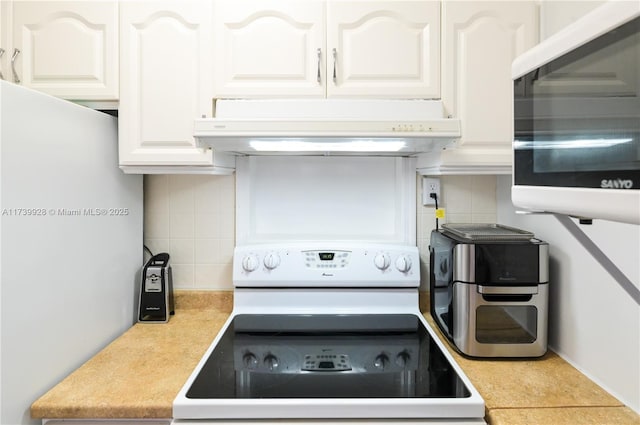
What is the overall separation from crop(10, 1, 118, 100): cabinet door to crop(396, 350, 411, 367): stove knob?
47.2 inches

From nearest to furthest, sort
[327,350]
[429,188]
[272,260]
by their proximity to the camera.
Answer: [327,350] → [272,260] → [429,188]

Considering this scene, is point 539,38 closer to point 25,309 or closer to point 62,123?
point 62,123

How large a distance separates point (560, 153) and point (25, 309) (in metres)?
1.14

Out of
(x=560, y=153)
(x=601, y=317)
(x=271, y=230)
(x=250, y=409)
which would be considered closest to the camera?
(x=560, y=153)

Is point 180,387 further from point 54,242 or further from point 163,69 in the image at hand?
point 163,69

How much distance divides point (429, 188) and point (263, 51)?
814 mm

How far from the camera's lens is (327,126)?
3.64ft

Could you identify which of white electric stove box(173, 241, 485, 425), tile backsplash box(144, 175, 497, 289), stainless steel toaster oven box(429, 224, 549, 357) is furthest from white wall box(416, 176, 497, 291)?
stainless steel toaster oven box(429, 224, 549, 357)

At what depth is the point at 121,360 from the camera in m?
1.16

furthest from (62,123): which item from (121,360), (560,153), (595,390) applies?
(595,390)

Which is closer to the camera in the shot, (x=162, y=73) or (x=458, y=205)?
(x=162, y=73)

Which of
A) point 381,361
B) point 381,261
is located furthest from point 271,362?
point 381,261

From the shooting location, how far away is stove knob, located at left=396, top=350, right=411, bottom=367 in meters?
1.14

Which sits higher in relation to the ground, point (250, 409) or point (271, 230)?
point (271, 230)
